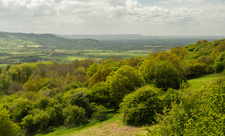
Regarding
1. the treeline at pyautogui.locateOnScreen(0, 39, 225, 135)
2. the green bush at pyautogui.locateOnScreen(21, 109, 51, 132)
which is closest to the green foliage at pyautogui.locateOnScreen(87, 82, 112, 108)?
the treeline at pyautogui.locateOnScreen(0, 39, 225, 135)

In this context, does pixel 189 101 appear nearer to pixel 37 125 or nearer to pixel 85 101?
pixel 85 101

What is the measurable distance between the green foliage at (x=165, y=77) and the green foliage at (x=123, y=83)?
19.0 ft

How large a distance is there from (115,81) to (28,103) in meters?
18.2

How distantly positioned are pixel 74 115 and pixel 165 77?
2058cm

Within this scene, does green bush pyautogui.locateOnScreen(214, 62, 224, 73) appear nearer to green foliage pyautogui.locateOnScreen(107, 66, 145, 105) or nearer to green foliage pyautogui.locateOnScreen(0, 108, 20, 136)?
green foliage pyautogui.locateOnScreen(107, 66, 145, 105)

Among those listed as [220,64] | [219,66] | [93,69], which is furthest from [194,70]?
[93,69]

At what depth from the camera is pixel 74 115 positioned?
86.3ft

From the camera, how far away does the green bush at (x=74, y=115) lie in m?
26.1

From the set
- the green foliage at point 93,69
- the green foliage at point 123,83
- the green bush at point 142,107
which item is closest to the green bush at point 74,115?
the green foliage at point 123,83

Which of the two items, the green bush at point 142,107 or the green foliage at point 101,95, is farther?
the green foliage at point 101,95

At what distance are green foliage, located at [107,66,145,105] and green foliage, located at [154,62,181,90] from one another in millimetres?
5800

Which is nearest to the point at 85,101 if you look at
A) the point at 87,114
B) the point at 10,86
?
the point at 87,114

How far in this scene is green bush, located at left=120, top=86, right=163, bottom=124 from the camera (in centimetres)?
2070

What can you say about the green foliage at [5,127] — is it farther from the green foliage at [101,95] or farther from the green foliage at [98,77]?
the green foliage at [98,77]
